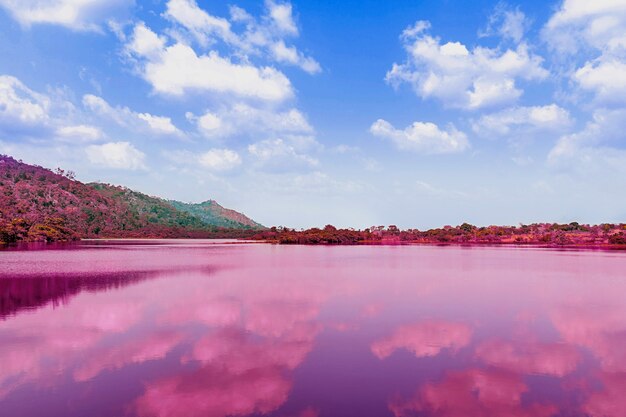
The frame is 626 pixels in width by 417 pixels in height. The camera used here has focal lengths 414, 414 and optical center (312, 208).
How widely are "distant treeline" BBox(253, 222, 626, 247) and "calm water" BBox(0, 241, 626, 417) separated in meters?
123

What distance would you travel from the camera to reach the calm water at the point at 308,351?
12133 mm

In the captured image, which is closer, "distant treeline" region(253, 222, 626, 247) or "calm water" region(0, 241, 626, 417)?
"calm water" region(0, 241, 626, 417)

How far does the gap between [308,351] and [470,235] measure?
16309 centimetres

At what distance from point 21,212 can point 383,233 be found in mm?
141436

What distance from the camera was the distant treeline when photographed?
143m

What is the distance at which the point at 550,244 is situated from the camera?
140875 millimetres

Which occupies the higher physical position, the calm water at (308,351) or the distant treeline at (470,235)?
the distant treeline at (470,235)

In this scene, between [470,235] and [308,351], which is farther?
[470,235]

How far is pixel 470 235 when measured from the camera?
16712 cm

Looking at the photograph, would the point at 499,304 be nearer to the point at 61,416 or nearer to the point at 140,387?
the point at 140,387

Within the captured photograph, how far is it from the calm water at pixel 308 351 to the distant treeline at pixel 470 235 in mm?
122591

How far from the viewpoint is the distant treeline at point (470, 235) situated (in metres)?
143

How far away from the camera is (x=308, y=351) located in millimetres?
17125

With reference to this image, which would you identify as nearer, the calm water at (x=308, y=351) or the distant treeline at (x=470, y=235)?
the calm water at (x=308, y=351)
